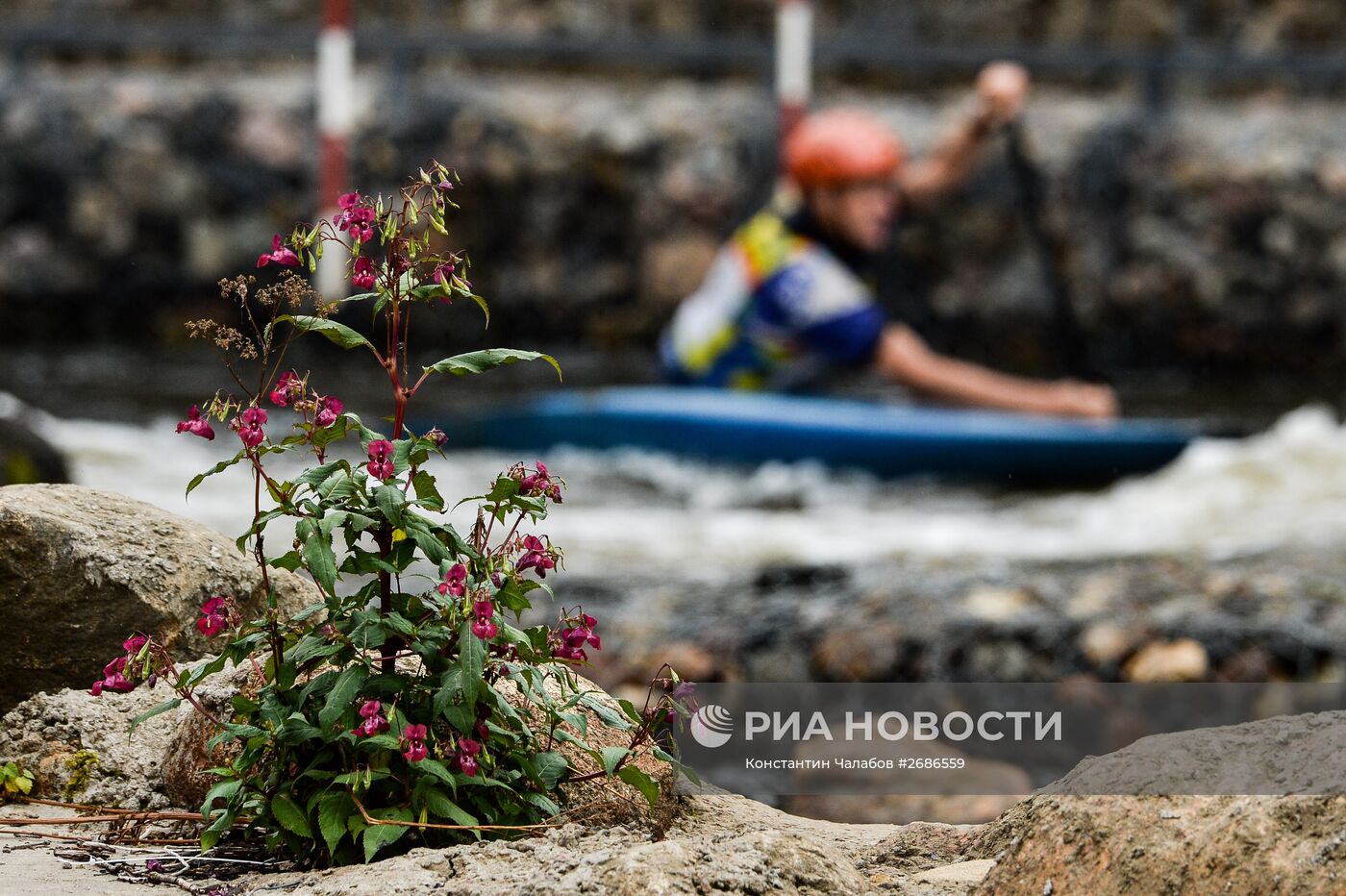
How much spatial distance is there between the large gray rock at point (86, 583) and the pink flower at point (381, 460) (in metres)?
0.35

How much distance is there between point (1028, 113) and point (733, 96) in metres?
1.00

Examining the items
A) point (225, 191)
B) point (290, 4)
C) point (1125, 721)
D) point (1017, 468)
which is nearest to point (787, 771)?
point (1125, 721)

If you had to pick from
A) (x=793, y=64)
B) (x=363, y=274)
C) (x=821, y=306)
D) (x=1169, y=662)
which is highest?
(x=793, y=64)

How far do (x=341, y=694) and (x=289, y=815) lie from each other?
0.28ft

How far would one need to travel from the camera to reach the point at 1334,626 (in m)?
2.45

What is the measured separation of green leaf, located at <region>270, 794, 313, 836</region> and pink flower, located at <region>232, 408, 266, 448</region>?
0.23 meters

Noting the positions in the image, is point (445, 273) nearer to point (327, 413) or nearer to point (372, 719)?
point (327, 413)

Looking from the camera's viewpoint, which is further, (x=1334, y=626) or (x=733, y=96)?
(x=733, y=96)

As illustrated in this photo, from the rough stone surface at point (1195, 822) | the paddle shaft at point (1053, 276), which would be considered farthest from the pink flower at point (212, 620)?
the paddle shaft at point (1053, 276)

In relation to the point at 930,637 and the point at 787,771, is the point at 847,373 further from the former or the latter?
the point at 787,771

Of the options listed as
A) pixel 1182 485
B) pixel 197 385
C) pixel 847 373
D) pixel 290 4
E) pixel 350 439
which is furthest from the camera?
pixel 290 4

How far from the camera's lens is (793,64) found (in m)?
5.49

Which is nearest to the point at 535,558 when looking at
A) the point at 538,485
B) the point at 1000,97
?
the point at 538,485

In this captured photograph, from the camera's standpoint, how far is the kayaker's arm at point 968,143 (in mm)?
4445
